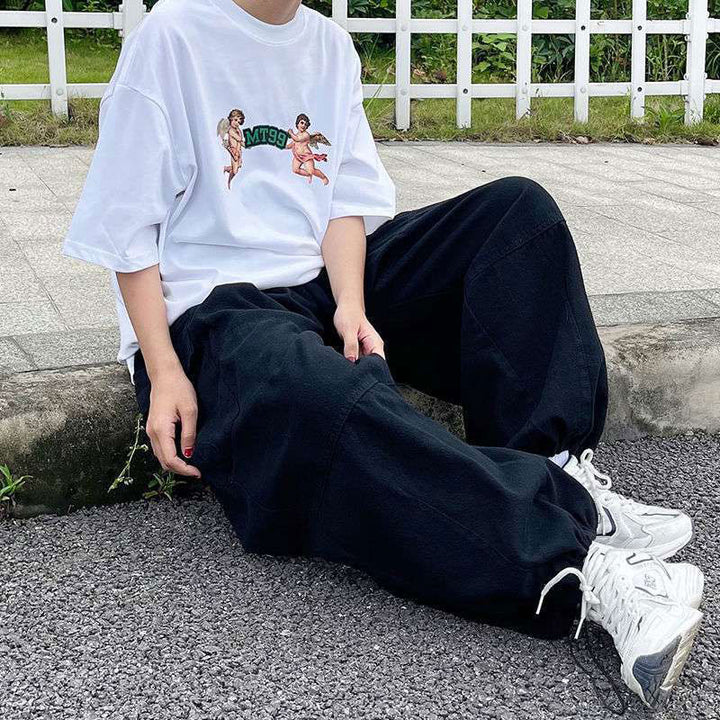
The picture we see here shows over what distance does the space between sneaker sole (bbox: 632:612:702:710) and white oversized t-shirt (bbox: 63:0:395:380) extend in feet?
2.80

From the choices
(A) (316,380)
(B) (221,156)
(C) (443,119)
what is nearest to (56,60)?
(C) (443,119)

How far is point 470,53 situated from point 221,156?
4500mm

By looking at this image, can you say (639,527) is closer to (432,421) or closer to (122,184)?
(432,421)

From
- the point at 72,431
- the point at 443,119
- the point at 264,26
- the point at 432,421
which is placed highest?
the point at 264,26

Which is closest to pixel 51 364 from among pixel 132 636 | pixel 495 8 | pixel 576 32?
pixel 132 636

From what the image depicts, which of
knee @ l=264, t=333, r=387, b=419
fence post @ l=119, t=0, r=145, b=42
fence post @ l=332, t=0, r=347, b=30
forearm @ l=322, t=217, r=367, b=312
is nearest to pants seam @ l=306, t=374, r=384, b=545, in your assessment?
knee @ l=264, t=333, r=387, b=419

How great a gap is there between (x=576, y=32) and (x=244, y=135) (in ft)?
16.1

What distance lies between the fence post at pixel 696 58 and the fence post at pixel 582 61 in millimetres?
658

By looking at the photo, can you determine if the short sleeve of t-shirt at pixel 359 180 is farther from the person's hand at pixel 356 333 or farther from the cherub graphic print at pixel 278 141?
the person's hand at pixel 356 333

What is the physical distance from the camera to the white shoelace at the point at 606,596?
58.4 inches

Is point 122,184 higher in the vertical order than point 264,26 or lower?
lower

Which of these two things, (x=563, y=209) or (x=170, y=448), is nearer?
(x=170, y=448)

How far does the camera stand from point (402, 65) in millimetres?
5926

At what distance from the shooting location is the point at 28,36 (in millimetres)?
8547
